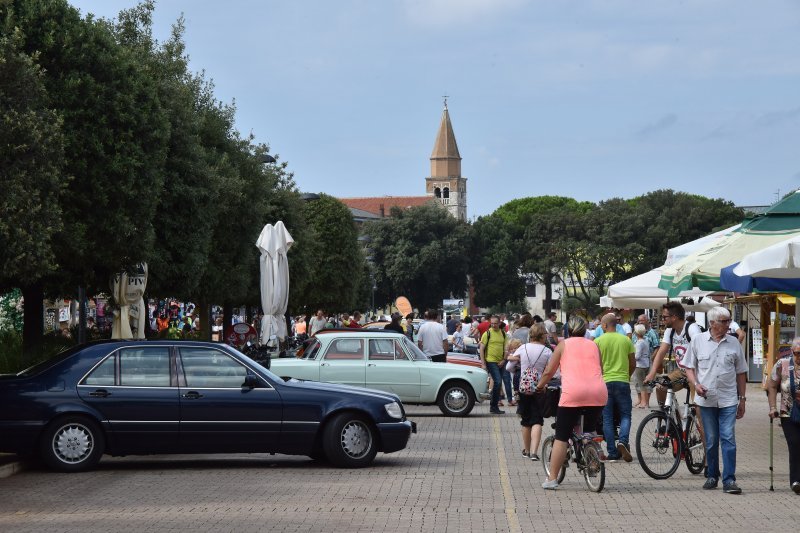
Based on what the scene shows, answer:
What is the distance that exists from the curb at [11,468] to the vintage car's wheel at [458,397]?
34.1 feet

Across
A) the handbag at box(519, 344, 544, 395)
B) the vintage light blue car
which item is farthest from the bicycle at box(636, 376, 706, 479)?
the vintage light blue car

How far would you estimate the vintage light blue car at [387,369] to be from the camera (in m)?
22.8

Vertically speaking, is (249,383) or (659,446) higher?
(249,383)

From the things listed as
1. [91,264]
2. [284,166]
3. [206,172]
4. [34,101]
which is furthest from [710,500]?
[284,166]

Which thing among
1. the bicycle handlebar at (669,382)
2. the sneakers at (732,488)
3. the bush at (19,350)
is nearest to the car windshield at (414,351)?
the bush at (19,350)

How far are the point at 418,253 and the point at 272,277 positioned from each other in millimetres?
78649

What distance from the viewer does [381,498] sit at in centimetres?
1233

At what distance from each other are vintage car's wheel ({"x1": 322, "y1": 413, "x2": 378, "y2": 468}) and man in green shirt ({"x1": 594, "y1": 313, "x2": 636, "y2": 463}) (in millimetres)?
2750

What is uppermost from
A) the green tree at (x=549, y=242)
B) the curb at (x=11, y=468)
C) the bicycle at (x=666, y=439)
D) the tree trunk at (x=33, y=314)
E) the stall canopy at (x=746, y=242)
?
the green tree at (x=549, y=242)

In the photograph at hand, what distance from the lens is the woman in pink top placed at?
41.4 ft

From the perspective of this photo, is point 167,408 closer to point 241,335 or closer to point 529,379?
point 529,379

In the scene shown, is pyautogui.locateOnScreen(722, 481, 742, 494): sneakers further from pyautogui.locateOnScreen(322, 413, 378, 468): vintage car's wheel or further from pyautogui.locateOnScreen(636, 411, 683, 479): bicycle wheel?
pyautogui.locateOnScreen(322, 413, 378, 468): vintage car's wheel

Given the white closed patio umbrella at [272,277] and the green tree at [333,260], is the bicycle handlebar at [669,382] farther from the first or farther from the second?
the green tree at [333,260]

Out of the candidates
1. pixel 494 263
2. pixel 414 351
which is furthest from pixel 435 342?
pixel 494 263
